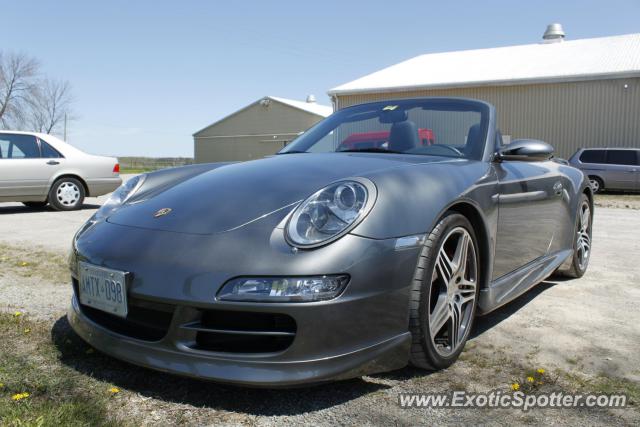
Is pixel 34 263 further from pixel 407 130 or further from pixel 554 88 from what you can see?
pixel 554 88

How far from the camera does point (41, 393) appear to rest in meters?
2.15

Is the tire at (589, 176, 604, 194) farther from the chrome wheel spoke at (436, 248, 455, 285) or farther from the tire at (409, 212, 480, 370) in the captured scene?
the chrome wheel spoke at (436, 248, 455, 285)

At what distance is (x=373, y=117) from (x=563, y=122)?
728 inches

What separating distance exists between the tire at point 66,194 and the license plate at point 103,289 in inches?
313

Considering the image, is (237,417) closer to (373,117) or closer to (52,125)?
(373,117)

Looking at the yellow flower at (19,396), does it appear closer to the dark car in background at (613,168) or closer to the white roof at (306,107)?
the dark car in background at (613,168)

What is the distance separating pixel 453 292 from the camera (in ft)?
8.48

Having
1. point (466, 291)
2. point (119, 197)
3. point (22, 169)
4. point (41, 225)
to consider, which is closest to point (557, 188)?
point (466, 291)

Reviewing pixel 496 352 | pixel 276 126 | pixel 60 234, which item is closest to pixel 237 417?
pixel 496 352

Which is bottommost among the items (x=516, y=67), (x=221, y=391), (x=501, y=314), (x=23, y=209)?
(x=23, y=209)

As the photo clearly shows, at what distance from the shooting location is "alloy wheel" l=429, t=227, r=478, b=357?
246 centimetres

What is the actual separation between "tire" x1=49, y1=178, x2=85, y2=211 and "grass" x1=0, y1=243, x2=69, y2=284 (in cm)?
405

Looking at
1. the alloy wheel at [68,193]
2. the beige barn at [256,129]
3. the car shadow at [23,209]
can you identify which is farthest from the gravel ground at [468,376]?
the beige barn at [256,129]

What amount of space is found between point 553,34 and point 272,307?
2634 centimetres
